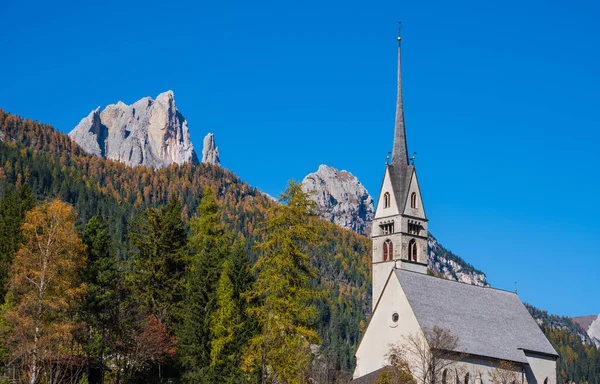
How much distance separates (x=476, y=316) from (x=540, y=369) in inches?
292

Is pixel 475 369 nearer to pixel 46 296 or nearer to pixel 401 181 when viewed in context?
pixel 401 181

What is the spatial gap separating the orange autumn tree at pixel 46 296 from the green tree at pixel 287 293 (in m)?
10.5

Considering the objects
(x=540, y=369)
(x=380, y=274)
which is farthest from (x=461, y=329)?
(x=380, y=274)

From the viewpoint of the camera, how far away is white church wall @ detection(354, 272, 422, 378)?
69.0m

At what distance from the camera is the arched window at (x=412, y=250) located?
88250 mm

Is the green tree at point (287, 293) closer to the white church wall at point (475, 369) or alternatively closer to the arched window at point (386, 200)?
the white church wall at point (475, 369)

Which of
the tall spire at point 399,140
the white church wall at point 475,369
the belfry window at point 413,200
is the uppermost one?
the tall spire at point 399,140

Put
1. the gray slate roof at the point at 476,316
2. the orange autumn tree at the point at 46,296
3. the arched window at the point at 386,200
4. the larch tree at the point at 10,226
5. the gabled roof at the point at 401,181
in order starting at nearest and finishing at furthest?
the orange autumn tree at the point at 46,296 < the larch tree at the point at 10,226 < the gray slate roof at the point at 476,316 < the gabled roof at the point at 401,181 < the arched window at the point at 386,200

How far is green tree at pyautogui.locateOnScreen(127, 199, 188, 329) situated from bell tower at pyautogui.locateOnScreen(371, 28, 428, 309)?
2547 cm

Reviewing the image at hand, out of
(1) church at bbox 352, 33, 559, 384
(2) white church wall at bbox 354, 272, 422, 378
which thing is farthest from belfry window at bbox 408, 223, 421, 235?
(2) white church wall at bbox 354, 272, 422, 378

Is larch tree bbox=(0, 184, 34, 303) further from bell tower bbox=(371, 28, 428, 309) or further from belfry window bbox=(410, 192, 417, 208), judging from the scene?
belfry window bbox=(410, 192, 417, 208)

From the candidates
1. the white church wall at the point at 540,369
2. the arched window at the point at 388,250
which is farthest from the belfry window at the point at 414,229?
the white church wall at the point at 540,369

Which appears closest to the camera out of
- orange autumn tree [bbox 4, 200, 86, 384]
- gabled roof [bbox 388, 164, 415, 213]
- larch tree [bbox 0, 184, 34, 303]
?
orange autumn tree [bbox 4, 200, 86, 384]

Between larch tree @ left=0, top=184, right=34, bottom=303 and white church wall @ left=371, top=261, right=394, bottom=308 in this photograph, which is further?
white church wall @ left=371, top=261, right=394, bottom=308
